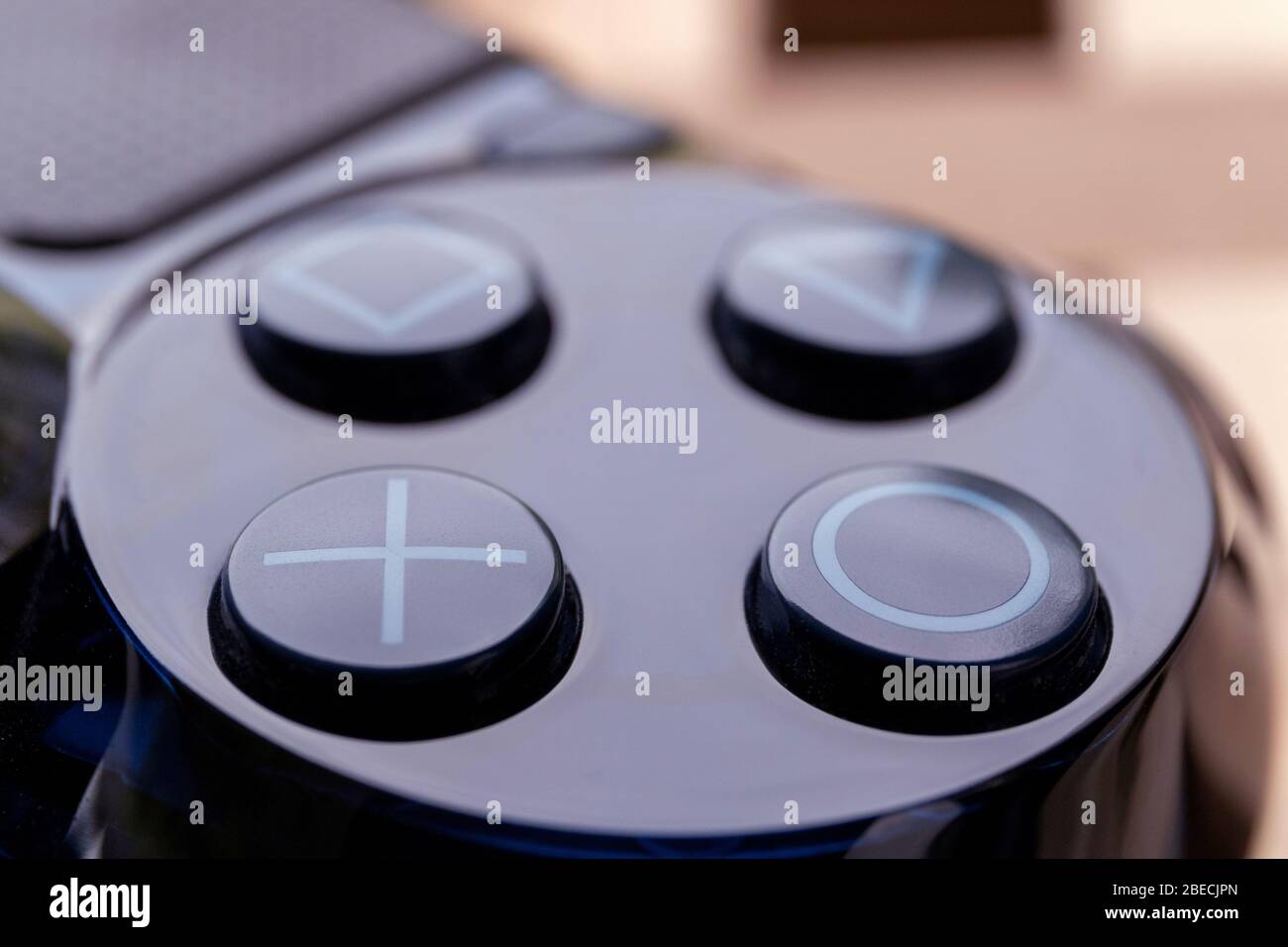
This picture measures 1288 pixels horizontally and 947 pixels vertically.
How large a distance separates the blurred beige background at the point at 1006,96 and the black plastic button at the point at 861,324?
45 cm

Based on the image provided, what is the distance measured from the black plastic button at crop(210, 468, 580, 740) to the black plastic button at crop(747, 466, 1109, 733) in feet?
0.14

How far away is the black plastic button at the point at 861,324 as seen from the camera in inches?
13.4

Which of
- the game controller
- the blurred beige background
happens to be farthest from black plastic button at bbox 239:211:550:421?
the blurred beige background

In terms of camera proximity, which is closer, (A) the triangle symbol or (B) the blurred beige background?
(A) the triangle symbol

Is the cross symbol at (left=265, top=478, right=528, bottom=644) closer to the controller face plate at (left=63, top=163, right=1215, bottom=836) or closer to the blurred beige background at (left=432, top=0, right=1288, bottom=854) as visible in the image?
the controller face plate at (left=63, top=163, right=1215, bottom=836)

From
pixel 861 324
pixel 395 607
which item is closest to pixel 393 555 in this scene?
pixel 395 607

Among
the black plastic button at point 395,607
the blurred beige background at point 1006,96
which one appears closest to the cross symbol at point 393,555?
the black plastic button at point 395,607

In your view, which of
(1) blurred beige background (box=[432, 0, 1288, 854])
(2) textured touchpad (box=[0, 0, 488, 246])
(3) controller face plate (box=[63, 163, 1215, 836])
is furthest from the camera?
(1) blurred beige background (box=[432, 0, 1288, 854])

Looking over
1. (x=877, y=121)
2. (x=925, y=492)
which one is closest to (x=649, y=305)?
(x=925, y=492)

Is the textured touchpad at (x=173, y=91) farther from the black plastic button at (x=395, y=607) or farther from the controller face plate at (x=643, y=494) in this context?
the black plastic button at (x=395, y=607)

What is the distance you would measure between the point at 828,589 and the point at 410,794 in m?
0.08

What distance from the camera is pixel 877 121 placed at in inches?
33.7

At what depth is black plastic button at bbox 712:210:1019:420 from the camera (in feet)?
1.12

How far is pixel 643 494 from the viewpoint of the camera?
32 cm
